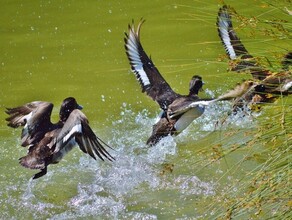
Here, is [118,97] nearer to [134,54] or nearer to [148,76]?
[134,54]

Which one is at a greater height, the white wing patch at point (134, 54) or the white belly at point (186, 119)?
the white wing patch at point (134, 54)

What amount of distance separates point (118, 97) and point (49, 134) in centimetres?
206

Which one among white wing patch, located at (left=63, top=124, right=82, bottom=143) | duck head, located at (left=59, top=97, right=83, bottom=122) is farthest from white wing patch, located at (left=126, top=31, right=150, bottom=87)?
white wing patch, located at (left=63, top=124, right=82, bottom=143)

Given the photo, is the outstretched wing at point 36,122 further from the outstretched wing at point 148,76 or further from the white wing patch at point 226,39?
the white wing patch at point 226,39

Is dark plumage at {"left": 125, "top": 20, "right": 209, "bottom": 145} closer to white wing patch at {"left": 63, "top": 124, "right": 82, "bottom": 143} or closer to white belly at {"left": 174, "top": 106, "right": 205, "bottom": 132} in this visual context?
white belly at {"left": 174, "top": 106, "right": 205, "bottom": 132}

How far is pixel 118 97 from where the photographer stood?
8852mm

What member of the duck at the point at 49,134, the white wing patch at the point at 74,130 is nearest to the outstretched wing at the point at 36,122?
the duck at the point at 49,134

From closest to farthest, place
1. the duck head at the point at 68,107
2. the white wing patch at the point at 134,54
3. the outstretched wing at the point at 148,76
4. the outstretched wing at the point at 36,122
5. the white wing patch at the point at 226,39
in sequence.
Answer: the duck head at the point at 68,107, the outstretched wing at the point at 36,122, the white wing patch at the point at 226,39, the outstretched wing at the point at 148,76, the white wing patch at the point at 134,54

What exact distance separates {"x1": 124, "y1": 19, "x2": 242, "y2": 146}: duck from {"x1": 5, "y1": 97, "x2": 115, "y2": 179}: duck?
29.9 inches

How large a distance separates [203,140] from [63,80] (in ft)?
9.33

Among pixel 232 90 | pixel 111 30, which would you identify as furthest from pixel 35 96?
pixel 232 90

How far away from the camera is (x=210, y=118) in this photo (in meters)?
7.90

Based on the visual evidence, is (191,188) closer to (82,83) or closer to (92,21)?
(82,83)

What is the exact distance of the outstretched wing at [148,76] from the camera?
7500mm
